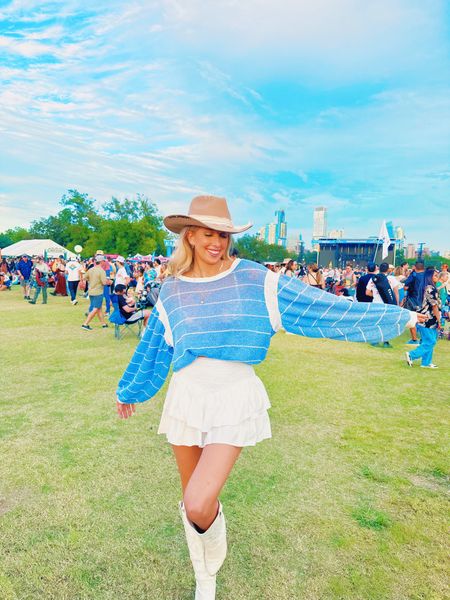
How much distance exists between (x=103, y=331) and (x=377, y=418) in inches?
313

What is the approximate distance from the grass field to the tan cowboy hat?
207 cm

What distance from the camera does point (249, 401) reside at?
7.51 feet

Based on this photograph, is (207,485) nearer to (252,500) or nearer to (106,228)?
(252,500)

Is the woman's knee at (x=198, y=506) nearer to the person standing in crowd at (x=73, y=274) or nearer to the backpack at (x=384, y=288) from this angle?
the backpack at (x=384, y=288)

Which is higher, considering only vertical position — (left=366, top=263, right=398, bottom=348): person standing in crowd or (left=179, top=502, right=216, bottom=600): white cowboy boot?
(left=366, top=263, right=398, bottom=348): person standing in crowd

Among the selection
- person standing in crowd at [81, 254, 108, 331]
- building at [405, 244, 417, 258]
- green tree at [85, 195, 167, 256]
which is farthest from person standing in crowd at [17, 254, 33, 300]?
building at [405, 244, 417, 258]

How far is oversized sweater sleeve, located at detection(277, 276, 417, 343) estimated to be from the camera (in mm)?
2496

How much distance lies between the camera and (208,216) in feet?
7.95

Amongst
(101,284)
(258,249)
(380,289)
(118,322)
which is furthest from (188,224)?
(258,249)

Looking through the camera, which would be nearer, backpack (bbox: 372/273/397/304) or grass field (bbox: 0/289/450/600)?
grass field (bbox: 0/289/450/600)

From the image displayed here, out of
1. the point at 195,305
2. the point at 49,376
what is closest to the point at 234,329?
the point at 195,305

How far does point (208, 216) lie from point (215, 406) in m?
1.03

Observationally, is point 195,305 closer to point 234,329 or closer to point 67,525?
point 234,329

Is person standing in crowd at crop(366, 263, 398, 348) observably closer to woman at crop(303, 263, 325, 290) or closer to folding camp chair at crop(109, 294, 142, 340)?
woman at crop(303, 263, 325, 290)
